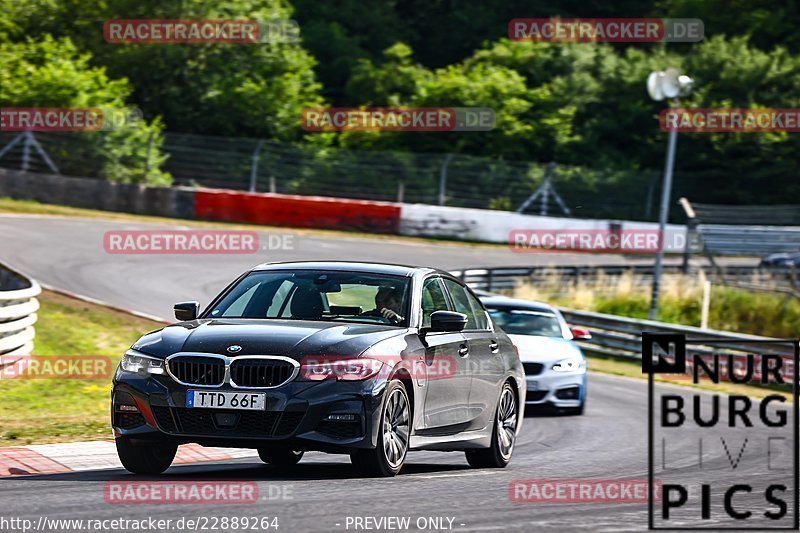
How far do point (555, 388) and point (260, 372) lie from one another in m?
8.85

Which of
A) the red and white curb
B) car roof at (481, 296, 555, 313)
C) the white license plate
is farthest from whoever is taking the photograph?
car roof at (481, 296, 555, 313)

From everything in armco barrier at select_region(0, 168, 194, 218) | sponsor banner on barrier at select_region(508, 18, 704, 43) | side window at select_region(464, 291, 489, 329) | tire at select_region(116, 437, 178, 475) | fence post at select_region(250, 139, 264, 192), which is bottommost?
tire at select_region(116, 437, 178, 475)

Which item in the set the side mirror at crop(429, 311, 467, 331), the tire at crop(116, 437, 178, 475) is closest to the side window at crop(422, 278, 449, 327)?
the side mirror at crop(429, 311, 467, 331)

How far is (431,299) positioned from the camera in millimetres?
10320

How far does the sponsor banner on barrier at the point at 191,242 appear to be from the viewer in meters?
31.1

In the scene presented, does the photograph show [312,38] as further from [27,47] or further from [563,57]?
[27,47]

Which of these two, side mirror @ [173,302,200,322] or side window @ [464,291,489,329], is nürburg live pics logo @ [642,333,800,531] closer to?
side window @ [464,291,489,329]

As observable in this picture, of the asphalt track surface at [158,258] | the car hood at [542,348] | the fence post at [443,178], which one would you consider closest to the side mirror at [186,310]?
the car hood at [542,348]

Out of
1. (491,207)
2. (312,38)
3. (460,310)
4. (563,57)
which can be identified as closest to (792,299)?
(491,207)

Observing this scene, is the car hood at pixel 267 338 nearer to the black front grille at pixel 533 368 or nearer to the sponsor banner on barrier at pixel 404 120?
the black front grille at pixel 533 368

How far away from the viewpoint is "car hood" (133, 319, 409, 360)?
874 centimetres

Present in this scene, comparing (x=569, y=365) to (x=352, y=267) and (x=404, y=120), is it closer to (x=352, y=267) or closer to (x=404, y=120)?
(x=352, y=267)

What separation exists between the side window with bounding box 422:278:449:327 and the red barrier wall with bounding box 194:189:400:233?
90.1ft

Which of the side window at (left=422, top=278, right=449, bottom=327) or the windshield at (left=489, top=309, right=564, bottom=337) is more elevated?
the side window at (left=422, top=278, right=449, bottom=327)
